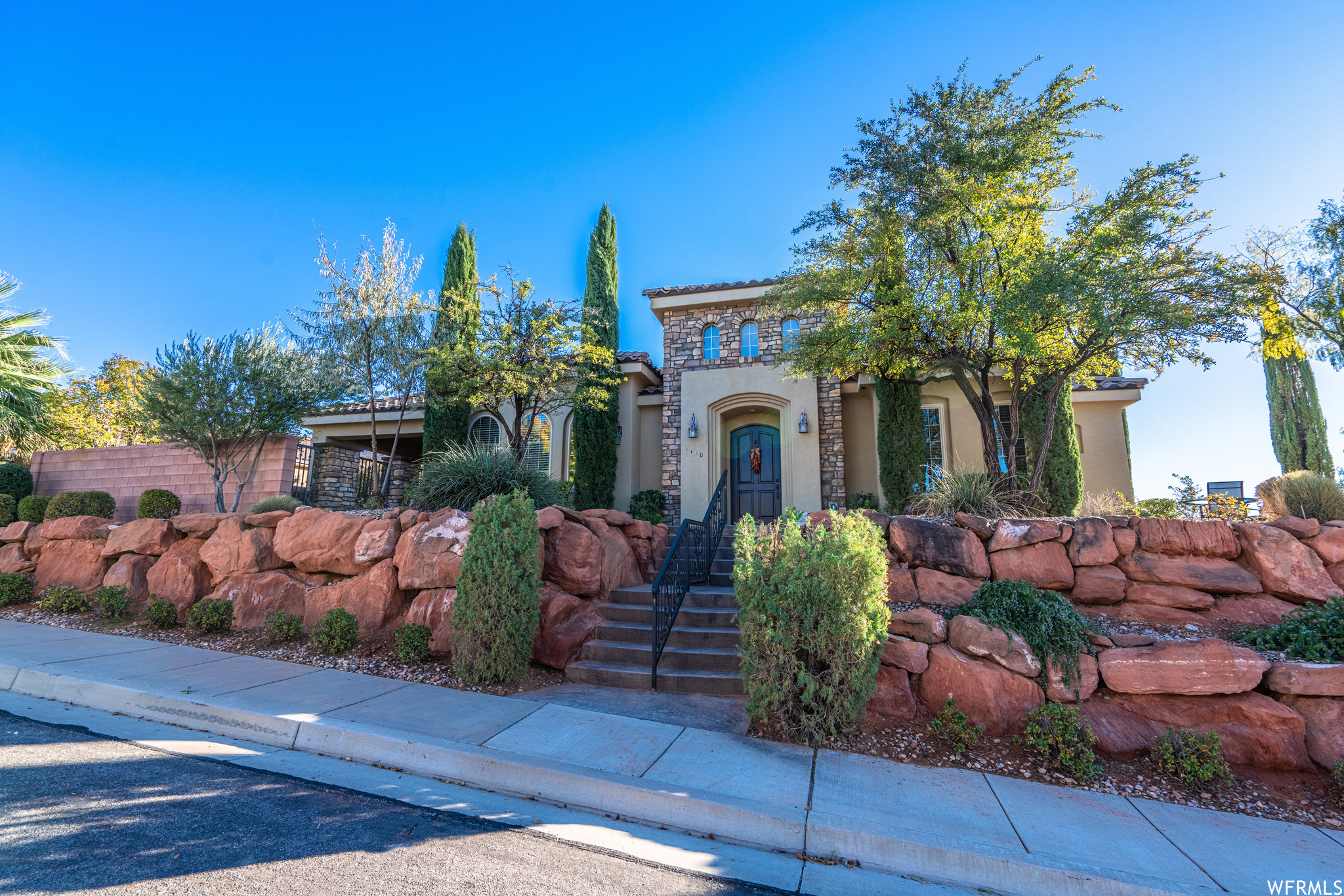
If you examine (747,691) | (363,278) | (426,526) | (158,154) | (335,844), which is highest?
(158,154)

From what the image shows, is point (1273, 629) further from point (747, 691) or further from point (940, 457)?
point (940, 457)

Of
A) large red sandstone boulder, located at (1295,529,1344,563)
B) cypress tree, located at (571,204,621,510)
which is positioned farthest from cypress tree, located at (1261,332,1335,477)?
cypress tree, located at (571,204,621,510)

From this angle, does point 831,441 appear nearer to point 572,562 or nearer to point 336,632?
point 572,562

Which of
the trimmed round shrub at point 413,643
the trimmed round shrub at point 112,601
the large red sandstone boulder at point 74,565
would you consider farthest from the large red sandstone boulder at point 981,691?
the large red sandstone boulder at point 74,565

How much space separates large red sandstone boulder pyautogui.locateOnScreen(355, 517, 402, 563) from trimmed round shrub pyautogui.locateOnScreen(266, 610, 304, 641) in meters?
0.90

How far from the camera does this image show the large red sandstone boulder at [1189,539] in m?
5.93

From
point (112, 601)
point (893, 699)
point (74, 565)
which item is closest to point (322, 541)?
point (112, 601)

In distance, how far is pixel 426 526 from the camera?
22.3 ft

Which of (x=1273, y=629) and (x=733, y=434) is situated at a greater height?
(x=733, y=434)

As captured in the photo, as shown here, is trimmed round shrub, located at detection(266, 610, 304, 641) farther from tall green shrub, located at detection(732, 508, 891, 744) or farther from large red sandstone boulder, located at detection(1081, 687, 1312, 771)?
large red sandstone boulder, located at detection(1081, 687, 1312, 771)

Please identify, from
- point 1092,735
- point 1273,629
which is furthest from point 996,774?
point 1273,629

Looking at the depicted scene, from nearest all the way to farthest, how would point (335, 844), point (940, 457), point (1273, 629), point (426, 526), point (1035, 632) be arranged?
point (335, 844) → point (1035, 632) → point (1273, 629) → point (426, 526) → point (940, 457)

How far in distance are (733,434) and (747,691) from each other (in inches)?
382

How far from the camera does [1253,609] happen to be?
5711 millimetres
